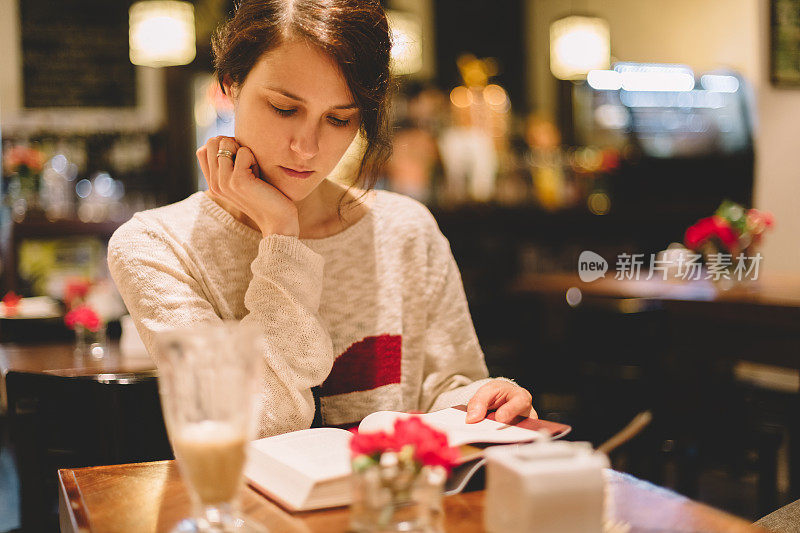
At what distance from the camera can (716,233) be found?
3.64 m

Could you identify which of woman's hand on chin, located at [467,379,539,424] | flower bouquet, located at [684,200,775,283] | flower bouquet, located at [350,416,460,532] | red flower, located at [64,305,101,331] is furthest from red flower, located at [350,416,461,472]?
flower bouquet, located at [684,200,775,283]

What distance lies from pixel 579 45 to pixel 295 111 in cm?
475

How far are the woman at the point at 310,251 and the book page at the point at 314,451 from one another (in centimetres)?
19

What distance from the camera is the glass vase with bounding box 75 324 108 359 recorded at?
2.47 m

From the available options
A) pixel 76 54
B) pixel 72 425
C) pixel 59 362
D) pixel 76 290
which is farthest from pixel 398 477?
pixel 76 54

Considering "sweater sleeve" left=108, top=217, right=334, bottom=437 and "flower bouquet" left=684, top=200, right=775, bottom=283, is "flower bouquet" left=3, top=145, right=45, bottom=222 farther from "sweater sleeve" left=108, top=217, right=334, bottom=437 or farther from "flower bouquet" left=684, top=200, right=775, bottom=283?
"flower bouquet" left=684, top=200, right=775, bottom=283

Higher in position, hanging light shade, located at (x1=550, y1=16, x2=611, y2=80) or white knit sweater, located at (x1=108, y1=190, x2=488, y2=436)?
hanging light shade, located at (x1=550, y1=16, x2=611, y2=80)

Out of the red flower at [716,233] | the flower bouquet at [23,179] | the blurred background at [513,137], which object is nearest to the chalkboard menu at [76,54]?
the blurred background at [513,137]

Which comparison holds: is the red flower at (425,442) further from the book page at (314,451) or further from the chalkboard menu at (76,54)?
the chalkboard menu at (76,54)

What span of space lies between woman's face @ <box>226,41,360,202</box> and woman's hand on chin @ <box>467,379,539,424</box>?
496mm

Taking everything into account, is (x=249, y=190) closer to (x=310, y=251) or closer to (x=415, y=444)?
(x=310, y=251)

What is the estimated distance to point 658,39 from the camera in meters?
6.84

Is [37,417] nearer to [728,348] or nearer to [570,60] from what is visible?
[728,348]

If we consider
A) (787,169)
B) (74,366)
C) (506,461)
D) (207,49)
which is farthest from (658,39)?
(506,461)
